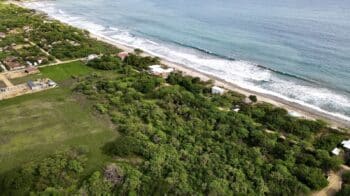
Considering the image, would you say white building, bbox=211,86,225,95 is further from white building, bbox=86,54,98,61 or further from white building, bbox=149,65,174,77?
white building, bbox=86,54,98,61

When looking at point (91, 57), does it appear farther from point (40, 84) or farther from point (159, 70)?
point (159, 70)

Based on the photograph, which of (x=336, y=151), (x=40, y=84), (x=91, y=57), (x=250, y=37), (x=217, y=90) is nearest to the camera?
(x=336, y=151)

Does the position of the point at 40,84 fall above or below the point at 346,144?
below

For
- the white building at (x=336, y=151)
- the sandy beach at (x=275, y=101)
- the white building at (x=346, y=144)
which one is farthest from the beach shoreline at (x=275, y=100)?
the white building at (x=336, y=151)

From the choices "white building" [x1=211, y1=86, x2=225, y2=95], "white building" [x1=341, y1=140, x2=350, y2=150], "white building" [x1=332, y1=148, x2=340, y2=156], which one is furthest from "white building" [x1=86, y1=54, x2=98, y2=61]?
"white building" [x1=341, y1=140, x2=350, y2=150]

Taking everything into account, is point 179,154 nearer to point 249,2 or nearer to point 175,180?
point 175,180

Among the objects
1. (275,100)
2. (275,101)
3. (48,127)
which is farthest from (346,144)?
(48,127)

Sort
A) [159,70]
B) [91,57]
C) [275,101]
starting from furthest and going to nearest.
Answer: [91,57]
[159,70]
[275,101]

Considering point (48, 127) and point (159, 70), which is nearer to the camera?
point (48, 127)
